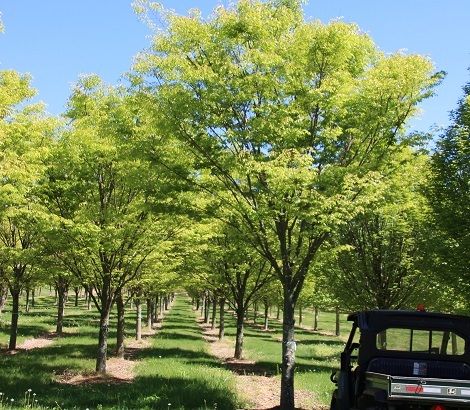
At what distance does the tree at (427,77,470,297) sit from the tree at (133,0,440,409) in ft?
5.78

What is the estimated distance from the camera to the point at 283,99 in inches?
496

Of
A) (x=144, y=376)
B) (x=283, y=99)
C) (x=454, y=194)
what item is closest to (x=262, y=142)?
(x=283, y=99)

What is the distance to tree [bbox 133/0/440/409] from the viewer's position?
37.8 ft

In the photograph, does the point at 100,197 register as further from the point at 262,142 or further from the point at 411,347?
the point at 411,347

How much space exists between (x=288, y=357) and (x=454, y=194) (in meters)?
6.44

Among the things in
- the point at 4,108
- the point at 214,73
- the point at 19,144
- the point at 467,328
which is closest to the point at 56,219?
the point at 19,144

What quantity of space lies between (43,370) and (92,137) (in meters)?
8.73

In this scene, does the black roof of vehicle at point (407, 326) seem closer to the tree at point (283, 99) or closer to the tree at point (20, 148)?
the tree at point (283, 99)

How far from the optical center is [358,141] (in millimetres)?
13039

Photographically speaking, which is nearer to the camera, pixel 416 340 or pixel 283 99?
pixel 416 340

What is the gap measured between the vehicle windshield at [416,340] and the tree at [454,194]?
5983 millimetres

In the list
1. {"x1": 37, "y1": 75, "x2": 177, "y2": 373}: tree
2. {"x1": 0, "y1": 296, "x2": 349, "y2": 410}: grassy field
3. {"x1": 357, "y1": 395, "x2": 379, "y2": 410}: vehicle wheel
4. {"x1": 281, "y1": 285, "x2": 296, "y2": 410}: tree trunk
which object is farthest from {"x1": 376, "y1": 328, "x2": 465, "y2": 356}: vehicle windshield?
{"x1": 37, "y1": 75, "x2": 177, "y2": 373}: tree

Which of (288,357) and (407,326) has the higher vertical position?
(407,326)

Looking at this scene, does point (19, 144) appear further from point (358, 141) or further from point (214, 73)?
point (358, 141)
